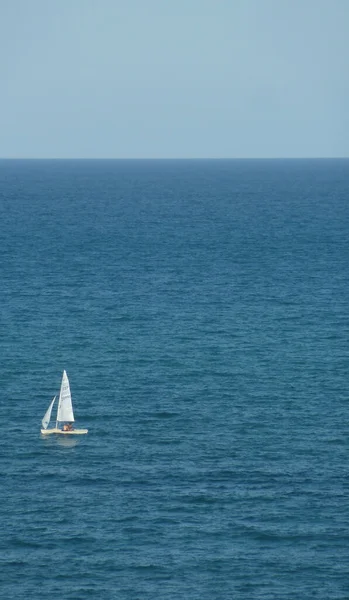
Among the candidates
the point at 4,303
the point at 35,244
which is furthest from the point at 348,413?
the point at 35,244

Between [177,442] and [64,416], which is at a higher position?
[64,416]

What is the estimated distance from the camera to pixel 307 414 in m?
93.8

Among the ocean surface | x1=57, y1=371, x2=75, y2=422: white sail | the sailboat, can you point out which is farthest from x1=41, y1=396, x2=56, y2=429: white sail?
the ocean surface

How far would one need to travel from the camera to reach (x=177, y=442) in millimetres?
87125

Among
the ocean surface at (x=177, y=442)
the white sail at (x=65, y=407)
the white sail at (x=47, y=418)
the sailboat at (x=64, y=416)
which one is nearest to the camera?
the ocean surface at (x=177, y=442)

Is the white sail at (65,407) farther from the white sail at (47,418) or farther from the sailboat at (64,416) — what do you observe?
the white sail at (47,418)

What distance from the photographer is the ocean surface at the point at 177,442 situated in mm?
68125

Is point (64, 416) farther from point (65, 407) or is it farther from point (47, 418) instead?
point (47, 418)

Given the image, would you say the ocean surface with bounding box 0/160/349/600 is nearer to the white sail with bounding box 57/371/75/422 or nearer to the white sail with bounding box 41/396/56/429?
the white sail with bounding box 41/396/56/429

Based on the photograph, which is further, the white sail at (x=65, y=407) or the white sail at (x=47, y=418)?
the white sail at (x=65, y=407)

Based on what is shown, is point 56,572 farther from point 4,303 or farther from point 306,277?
point 306,277

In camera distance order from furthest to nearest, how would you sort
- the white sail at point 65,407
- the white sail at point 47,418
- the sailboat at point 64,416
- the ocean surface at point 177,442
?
the white sail at point 65,407
the sailboat at point 64,416
the white sail at point 47,418
the ocean surface at point 177,442

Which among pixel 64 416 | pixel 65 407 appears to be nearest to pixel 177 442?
pixel 64 416

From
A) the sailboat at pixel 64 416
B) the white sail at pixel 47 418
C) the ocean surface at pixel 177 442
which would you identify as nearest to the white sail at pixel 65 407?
the sailboat at pixel 64 416
